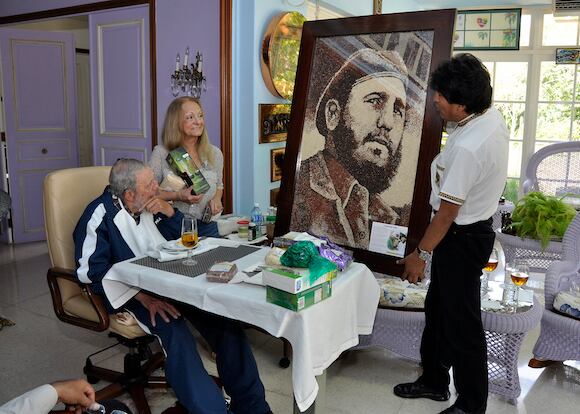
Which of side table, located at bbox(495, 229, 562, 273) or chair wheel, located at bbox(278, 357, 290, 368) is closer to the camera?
chair wheel, located at bbox(278, 357, 290, 368)

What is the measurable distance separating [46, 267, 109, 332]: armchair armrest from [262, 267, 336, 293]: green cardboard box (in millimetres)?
910

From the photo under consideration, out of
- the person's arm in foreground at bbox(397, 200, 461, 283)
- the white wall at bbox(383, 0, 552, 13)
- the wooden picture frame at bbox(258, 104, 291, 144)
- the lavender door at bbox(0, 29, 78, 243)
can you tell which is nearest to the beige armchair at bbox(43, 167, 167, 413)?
the person's arm in foreground at bbox(397, 200, 461, 283)

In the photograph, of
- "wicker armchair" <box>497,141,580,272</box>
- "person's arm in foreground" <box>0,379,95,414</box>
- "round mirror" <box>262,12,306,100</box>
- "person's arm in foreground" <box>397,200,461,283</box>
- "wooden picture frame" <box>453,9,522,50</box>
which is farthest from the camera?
"wooden picture frame" <box>453,9,522,50</box>

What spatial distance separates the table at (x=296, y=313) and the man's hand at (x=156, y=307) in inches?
1.9

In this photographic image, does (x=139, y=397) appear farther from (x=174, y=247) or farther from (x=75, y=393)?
(x=75, y=393)

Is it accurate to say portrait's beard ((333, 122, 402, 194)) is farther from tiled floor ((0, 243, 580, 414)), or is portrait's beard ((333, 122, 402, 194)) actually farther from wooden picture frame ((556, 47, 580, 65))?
wooden picture frame ((556, 47, 580, 65))

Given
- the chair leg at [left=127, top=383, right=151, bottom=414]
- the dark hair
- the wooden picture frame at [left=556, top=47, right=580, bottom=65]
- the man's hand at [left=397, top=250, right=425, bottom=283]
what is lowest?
the chair leg at [left=127, top=383, right=151, bottom=414]

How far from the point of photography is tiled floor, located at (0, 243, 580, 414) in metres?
2.62

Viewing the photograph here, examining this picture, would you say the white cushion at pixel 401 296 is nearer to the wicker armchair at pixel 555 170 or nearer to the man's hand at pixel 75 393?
the man's hand at pixel 75 393

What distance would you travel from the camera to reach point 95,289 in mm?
2244

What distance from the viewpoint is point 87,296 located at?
2.46 meters

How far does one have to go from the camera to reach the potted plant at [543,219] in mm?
3924

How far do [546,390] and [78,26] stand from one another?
679 cm

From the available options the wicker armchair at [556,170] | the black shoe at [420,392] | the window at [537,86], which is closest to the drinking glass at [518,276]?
→ the black shoe at [420,392]
